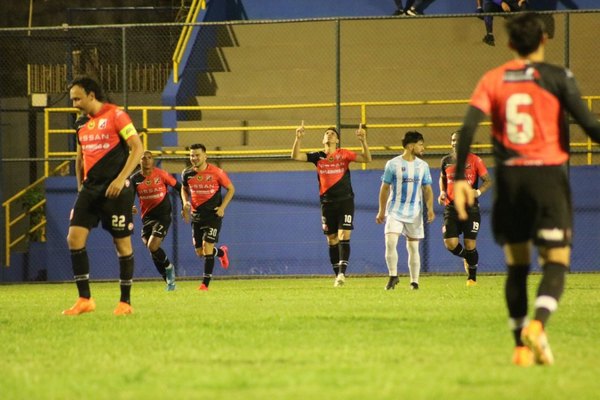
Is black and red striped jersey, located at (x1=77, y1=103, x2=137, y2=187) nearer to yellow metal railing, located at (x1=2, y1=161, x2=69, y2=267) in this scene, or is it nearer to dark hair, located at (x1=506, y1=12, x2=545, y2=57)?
dark hair, located at (x1=506, y1=12, x2=545, y2=57)

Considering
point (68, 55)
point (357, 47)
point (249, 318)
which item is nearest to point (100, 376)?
point (249, 318)

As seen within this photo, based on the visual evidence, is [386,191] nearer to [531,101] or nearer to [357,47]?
[531,101]

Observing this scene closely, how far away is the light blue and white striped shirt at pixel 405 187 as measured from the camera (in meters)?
15.8

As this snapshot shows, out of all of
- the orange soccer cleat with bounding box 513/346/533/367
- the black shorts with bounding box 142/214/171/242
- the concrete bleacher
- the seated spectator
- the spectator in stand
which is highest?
the spectator in stand

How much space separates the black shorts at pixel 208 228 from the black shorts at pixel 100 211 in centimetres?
628

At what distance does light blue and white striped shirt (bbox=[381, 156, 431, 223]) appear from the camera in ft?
51.7

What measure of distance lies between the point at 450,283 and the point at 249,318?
26.5 feet

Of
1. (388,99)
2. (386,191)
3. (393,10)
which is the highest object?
(393,10)

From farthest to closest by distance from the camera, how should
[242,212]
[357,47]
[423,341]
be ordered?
1. [357,47]
2. [242,212]
3. [423,341]

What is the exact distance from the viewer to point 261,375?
690 cm

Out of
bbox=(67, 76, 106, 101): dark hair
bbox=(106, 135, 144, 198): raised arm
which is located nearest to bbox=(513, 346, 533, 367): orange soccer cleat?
bbox=(106, 135, 144, 198): raised arm

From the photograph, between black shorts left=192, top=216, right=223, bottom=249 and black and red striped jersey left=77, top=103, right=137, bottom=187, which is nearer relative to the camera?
black and red striped jersey left=77, top=103, right=137, bottom=187

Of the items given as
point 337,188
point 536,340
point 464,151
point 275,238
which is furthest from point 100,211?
point 275,238

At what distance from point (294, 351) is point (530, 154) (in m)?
2.08
